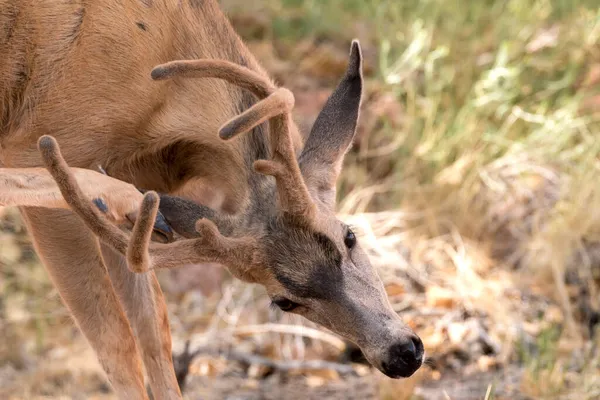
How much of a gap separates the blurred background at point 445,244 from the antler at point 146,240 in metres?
1.28

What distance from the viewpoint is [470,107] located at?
7.11m

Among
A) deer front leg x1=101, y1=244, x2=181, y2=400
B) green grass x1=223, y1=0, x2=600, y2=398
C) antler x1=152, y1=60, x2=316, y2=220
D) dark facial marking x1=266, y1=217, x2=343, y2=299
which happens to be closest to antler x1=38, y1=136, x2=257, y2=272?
dark facial marking x1=266, y1=217, x2=343, y2=299

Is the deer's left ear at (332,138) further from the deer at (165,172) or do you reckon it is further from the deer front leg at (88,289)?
the deer front leg at (88,289)

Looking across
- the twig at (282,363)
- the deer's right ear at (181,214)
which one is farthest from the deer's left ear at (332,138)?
the twig at (282,363)

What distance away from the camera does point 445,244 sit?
6.83 m

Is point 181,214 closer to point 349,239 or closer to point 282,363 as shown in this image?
point 349,239

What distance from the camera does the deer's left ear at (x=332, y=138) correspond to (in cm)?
405

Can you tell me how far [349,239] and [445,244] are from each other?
2967mm

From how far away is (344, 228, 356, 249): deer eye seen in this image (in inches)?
155

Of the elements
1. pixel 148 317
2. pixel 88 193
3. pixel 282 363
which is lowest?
pixel 282 363

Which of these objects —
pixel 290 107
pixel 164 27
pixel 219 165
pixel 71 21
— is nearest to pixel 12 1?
pixel 71 21

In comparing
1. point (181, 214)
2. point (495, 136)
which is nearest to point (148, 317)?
point (181, 214)

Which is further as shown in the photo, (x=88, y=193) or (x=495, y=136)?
(x=495, y=136)

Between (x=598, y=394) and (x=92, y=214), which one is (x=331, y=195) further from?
(x=598, y=394)
